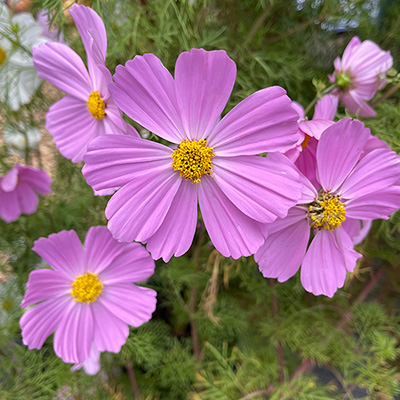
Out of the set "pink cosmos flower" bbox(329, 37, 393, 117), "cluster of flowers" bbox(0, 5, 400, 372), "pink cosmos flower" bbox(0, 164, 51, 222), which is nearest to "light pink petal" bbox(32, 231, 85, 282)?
"pink cosmos flower" bbox(0, 164, 51, 222)

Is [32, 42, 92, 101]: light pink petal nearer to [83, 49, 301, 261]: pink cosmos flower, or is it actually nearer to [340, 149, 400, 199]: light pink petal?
[83, 49, 301, 261]: pink cosmos flower

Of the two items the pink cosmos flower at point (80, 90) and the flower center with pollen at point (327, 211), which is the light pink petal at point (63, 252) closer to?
the pink cosmos flower at point (80, 90)

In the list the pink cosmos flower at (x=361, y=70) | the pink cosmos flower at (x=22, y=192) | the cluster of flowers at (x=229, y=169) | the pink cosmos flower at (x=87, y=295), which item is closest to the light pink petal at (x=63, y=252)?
the pink cosmos flower at (x=87, y=295)

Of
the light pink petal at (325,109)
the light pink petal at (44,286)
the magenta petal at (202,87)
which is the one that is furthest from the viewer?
the light pink petal at (44,286)

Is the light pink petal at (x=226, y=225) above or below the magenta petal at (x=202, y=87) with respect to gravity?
below

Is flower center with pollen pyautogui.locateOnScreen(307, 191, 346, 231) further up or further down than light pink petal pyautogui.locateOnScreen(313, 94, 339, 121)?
further down
